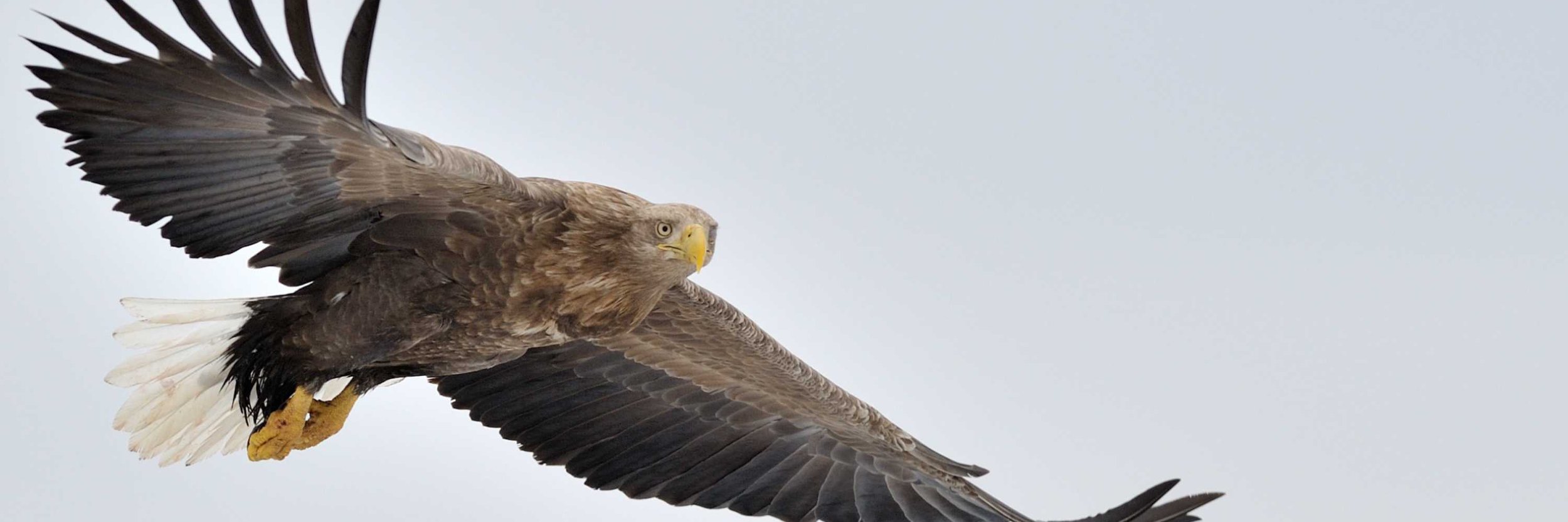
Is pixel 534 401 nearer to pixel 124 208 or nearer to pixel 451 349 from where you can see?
pixel 451 349

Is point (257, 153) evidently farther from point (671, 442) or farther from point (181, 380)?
point (671, 442)

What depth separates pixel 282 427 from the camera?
5.23m

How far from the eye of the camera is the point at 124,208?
4516 mm

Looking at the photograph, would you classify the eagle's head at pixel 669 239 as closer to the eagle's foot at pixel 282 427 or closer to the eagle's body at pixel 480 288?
the eagle's body at pixel 480 288

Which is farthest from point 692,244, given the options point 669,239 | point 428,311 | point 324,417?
point 324,417

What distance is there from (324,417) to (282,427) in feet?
0.59

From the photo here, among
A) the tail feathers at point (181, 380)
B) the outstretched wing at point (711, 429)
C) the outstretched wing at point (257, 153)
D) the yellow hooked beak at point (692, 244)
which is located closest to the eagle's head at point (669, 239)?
the yellow hooked beak at point (692, 244)

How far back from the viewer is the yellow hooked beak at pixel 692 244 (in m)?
4.70

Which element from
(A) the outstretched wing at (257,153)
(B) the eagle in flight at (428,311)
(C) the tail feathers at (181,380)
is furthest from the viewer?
(C) the tail feathers at (181,380)

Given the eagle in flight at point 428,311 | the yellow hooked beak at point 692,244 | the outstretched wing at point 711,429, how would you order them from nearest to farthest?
1. the eagle in flight at point 428,311
2. the yellow hooked beak at point 692,244
3. the outstretched wing at point 711,429

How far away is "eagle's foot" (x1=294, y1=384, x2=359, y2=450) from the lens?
5.39 meters

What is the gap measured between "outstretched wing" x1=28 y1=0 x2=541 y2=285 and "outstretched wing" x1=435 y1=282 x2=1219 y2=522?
1.34 meters

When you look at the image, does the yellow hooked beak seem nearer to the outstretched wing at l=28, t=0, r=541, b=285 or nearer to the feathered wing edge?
the outstretched wing at l=28, t=0, r=541, b=285

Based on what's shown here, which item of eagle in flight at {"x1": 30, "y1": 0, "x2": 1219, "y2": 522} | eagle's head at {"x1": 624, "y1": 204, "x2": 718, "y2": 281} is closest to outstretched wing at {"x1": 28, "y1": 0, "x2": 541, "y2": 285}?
eagle in flight at {"x1": 30, "y1": 0, "x2": 1219, "y2": 522}
